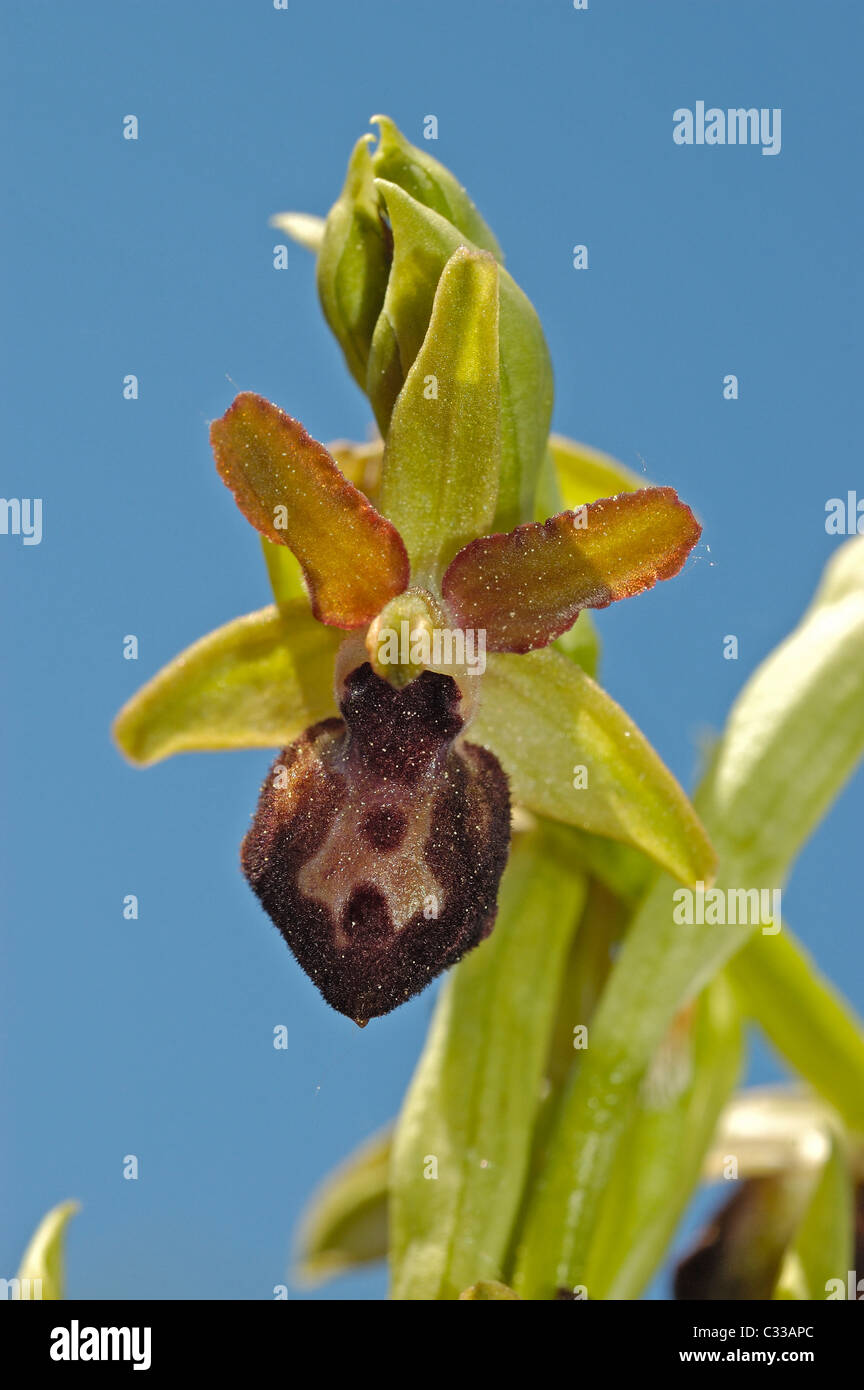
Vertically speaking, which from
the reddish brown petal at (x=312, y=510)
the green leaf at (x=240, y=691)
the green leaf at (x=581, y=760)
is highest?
the reddish brown petal at (x=312, y=510)

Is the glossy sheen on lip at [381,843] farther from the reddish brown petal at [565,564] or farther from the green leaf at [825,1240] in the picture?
the green leaf at [825,1240]

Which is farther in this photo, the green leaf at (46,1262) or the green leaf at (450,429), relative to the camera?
the green leaf at (46,1262)

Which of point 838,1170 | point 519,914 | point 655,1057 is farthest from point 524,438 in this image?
point 838,1170

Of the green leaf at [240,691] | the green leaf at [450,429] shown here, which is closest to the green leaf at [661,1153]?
the green leaf at [240,691]

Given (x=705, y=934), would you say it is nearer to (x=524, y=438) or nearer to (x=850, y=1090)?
(x=850, y=1090)

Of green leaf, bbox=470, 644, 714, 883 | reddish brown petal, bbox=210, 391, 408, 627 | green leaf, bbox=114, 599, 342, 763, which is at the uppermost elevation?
reddish brown petal, bbox=210, 391, 408, 627

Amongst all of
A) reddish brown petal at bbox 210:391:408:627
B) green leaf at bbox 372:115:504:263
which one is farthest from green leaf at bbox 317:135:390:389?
reddish brown petal at bbox 210:391:408:627

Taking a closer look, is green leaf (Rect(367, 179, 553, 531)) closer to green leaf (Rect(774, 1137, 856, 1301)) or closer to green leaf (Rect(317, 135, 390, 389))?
green leaf (Rect(317, 135, 390, 389))

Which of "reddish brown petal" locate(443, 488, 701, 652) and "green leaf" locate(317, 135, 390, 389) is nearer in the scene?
"reddish brown petal" locate(443, 488, 701, 652)
